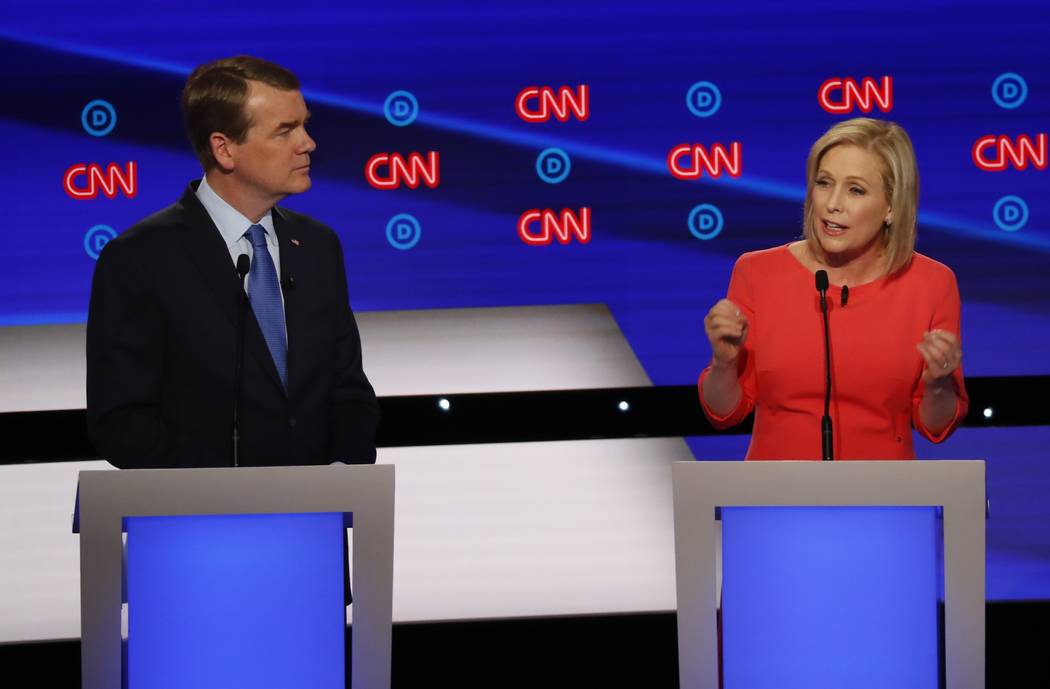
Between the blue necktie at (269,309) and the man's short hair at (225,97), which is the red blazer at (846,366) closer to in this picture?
the blue necktie at (269,309)

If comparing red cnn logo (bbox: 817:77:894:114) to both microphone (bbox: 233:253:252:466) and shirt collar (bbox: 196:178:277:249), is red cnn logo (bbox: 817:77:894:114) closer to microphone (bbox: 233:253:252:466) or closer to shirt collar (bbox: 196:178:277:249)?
shirt collar (bbox: 196:178:277:249)

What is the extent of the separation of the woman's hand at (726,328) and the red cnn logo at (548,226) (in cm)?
167

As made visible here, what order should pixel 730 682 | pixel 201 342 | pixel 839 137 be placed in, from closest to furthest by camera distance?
pixel 730 682
pixel 201 342
pixel 839 137

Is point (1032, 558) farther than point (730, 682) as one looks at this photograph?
Yes

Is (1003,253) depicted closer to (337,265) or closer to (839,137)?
(839,137)

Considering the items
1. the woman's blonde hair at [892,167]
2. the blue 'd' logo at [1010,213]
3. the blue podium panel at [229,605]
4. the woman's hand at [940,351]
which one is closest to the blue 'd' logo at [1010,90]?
the blue 'd' logo at [1010,213]

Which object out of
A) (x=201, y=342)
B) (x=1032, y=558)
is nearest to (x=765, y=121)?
(x=1032, y=558)

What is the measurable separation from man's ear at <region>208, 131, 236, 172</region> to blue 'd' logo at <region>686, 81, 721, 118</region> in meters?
1.83

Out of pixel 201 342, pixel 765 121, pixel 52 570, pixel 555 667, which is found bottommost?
pixel 555 667

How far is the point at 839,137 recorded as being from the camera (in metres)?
2.39

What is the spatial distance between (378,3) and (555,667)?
6.97 ft

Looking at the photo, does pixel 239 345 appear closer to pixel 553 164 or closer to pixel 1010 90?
pixel 553 164

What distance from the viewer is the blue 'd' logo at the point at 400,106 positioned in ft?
12.5

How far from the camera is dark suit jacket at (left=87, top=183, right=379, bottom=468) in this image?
2.18 metres
